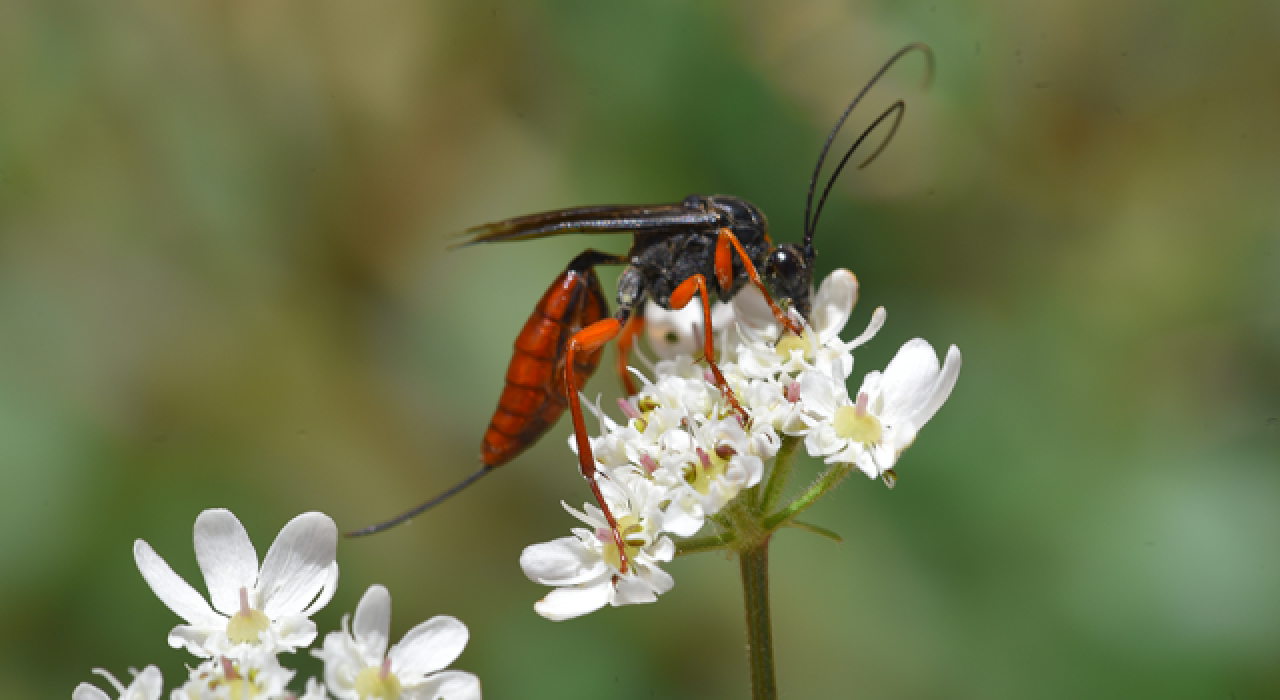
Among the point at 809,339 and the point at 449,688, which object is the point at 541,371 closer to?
the point at 809,339

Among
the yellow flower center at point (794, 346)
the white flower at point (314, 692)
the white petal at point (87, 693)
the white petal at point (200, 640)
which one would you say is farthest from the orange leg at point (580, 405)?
the white petal at point (87, 693)

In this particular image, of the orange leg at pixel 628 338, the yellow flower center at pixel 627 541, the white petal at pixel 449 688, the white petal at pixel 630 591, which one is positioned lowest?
the white petal at pixel 449 688

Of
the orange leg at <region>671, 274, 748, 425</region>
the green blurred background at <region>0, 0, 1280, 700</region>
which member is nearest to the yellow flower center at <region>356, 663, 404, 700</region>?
the orange leg at <region>671, 274, 748, 425</region>

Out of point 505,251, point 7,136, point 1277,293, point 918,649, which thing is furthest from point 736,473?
point 7,136

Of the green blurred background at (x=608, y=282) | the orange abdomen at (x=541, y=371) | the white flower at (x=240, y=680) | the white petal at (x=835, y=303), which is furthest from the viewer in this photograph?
the green blurred background at (x=608, y=282)

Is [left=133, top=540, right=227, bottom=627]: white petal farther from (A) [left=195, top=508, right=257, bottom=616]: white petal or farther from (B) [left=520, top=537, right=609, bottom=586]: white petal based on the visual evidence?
(B) [left=520, top=537, right=609, bottom=586]: white petal

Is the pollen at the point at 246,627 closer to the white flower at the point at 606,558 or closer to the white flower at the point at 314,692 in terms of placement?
the white flower at the point at 314,692
